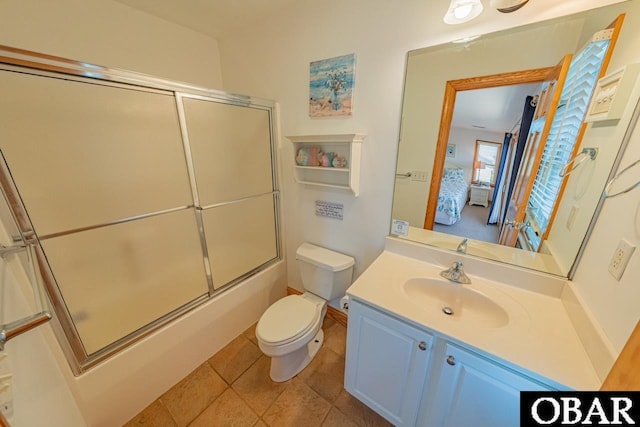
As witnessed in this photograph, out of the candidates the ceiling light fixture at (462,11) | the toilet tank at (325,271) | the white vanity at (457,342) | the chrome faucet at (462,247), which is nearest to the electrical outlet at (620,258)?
the white vanity at (457,342)

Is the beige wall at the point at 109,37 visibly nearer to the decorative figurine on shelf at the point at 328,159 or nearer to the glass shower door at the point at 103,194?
the glass shower door at the point at 103,194

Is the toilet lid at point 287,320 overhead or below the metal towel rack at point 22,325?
below

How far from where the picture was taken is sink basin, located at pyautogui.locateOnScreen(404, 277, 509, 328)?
107 cm

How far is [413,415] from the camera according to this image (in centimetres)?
104

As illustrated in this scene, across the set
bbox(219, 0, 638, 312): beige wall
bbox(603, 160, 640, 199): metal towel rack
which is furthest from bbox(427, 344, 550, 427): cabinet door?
bbox(219, 0, 638, 312): beige wall

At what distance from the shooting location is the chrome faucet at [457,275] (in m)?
1.16

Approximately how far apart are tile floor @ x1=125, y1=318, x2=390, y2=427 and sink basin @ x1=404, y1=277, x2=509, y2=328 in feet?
2.42

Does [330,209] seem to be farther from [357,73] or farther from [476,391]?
[476,391]

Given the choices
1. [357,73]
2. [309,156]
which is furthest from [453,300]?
[357,73]

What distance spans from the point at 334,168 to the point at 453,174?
0.70 m

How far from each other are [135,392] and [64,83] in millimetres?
1566

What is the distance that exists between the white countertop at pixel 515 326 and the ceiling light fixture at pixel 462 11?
1.20m

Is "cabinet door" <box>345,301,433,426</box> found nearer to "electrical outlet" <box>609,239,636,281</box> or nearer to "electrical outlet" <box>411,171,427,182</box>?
"electrical outlet" <box>609,239,636,281</box>

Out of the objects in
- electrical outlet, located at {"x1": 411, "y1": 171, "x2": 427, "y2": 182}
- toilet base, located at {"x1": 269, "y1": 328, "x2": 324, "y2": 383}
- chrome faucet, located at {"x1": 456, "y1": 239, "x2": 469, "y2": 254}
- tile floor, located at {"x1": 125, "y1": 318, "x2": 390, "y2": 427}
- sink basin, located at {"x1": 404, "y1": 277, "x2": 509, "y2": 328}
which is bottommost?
tile floor, located at {"x1": 125, "y1": 318, "x2": 390, "y2": 427}
